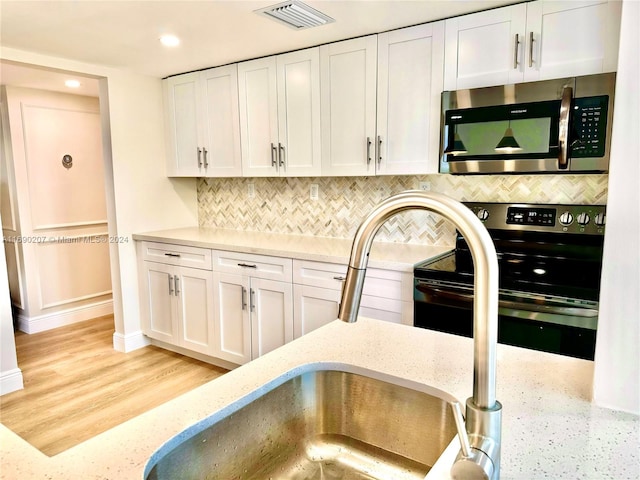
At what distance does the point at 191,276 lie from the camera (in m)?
3.31

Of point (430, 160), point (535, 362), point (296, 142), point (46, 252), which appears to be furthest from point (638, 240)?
point (46, 252)

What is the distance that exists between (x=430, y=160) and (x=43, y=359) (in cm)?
329

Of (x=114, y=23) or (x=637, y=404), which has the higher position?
(x=114, y=23)

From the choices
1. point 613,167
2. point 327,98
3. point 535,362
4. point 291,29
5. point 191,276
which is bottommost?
point 191,276

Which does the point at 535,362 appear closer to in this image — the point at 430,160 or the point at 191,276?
the point at 430,160

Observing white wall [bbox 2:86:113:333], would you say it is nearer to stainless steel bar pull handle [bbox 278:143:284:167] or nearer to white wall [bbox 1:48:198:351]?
white wall [bbox 1:48:198:351]

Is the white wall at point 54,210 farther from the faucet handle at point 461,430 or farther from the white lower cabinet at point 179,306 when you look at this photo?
the faucet handle at point 461,430

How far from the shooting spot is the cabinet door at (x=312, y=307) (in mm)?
2610

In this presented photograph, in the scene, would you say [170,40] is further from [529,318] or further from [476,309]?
[476,309]

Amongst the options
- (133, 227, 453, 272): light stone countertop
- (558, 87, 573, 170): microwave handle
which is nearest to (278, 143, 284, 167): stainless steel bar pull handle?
(133, 227, 453, 272): light stone countertop

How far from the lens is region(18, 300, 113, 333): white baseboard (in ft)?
13.5

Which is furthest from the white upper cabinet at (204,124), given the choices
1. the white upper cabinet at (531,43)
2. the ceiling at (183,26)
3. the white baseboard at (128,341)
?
the white upper cabinet at (531,43)

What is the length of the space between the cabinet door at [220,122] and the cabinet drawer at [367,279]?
1.11 metres

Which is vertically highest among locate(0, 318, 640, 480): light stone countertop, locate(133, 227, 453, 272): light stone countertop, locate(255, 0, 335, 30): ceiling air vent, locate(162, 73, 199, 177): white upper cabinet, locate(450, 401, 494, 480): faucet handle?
locate(255, 0, 335, 30): ceiling air vent
